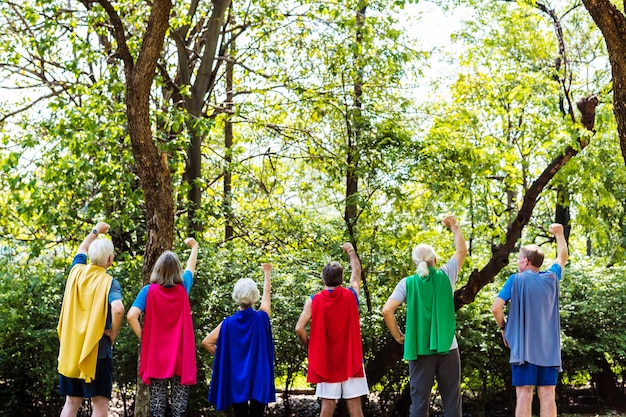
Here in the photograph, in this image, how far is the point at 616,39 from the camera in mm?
5805

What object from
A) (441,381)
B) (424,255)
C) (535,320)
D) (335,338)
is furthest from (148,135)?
(535,320)

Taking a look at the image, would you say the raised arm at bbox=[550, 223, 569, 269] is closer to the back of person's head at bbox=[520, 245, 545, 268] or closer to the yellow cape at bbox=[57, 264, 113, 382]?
the back of person's head at bbox=[520, 245, 545, 268]

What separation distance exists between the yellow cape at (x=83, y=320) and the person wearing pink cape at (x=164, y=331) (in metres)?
0.29

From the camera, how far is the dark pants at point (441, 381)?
6.23 m

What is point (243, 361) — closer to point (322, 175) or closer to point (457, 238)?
point (457, 238)

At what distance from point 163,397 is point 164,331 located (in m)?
0.58

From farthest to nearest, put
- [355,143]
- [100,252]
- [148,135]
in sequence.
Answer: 1. [355,143]
2. [148,135]
3. [100,252]

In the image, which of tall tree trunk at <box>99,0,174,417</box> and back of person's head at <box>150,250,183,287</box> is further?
tall tree trunk at <box>99,0,174,417</box>

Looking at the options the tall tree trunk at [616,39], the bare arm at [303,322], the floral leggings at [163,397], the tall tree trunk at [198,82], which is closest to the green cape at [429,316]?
the bare arm at [303,322]

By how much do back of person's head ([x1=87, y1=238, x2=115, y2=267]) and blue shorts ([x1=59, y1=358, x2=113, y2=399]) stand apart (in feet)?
2.66

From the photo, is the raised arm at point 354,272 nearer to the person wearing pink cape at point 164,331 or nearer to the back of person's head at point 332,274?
the back of person's head at point 332,274

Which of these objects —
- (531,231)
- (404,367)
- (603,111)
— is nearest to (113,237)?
(404,367)

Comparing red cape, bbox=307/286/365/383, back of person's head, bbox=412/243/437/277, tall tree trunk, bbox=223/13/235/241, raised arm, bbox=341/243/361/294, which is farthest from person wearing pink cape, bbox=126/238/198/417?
tall tree trunk, bbox=223/13/235/241

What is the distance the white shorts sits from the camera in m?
6.50
